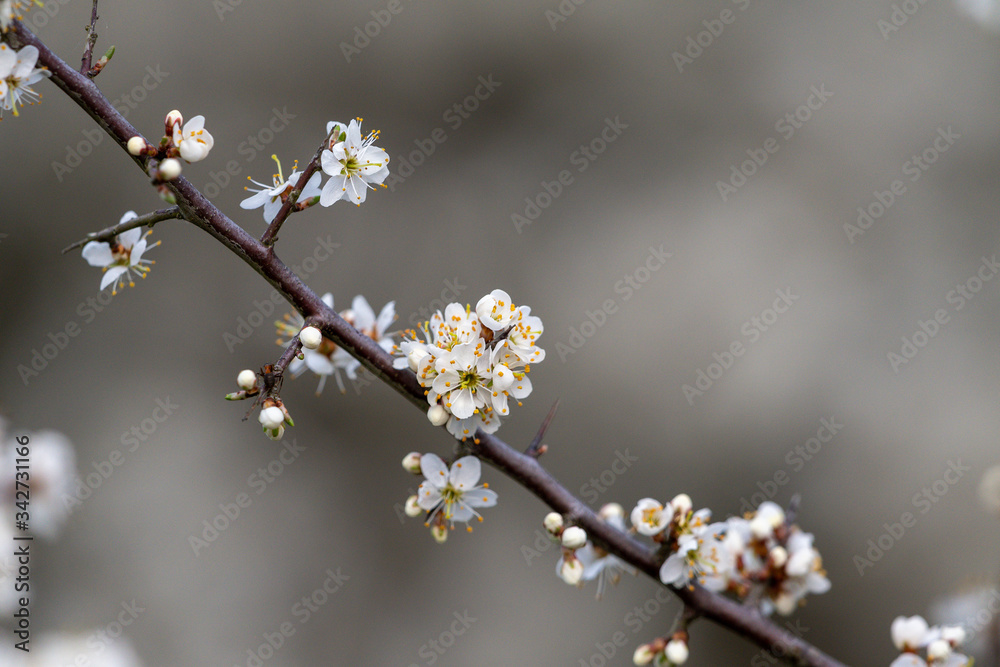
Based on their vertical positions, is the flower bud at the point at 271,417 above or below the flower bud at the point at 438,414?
below

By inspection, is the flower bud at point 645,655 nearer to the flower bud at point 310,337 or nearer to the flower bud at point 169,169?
the flower bud at point 310,337

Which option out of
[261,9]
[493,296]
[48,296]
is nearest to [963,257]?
[493,296]

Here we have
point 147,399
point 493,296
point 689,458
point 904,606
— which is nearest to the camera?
point 493,296

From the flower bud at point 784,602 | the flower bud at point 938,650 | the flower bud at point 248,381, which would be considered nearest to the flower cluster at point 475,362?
the flower bud at point 248,381

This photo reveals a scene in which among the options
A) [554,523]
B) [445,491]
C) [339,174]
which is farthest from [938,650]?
[339,174]

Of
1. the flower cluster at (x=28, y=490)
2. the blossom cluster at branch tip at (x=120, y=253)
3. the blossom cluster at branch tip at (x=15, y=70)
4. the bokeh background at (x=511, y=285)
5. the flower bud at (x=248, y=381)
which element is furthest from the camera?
the bokeh background at (x=511, y=285)

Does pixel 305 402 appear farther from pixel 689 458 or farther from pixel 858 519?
pixel 858 519

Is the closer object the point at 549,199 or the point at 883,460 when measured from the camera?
the point at 883,460

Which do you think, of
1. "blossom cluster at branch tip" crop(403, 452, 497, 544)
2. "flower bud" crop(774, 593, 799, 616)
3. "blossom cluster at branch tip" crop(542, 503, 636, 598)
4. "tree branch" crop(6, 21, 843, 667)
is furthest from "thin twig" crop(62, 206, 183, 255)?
"flower bud" crop(774, 593, 799, 616)
